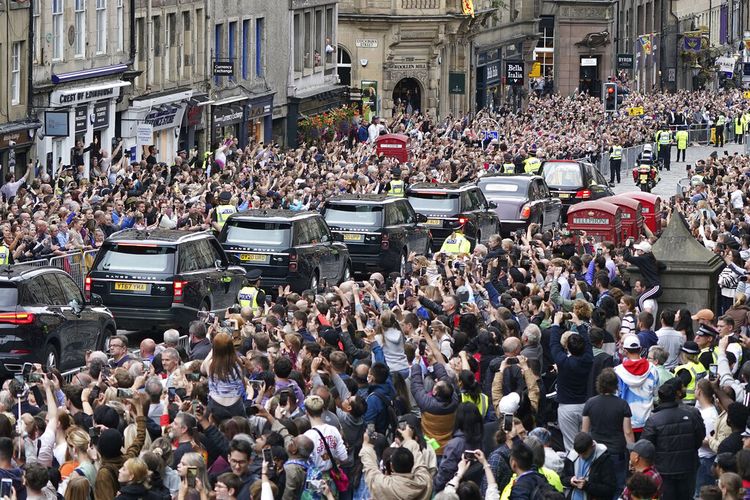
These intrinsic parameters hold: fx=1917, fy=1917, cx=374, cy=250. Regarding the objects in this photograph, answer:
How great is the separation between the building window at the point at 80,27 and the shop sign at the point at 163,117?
323 centimetres

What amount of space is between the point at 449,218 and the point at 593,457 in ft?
71.6

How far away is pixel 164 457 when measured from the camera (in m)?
12.8

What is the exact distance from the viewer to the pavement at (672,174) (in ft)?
188

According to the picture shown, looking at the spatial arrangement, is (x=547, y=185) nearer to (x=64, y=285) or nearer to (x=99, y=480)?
(x=64, y=285)

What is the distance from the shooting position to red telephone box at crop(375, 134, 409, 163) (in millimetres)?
52156

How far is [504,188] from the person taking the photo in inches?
1516

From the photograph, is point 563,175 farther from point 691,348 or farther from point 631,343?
point 631,343

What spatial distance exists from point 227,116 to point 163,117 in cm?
585

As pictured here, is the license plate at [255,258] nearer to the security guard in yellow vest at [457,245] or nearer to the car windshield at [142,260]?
the security guard in yellow vest at [457,245]

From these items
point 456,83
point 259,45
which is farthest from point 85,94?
point 456,83

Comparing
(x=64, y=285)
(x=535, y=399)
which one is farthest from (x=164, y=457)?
(x=64, y=285)

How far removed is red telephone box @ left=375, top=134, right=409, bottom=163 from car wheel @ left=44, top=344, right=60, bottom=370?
30841 mm

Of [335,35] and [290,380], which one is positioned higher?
[335,35]

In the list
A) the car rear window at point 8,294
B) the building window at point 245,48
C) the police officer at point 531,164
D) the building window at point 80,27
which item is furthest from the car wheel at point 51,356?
the building window at point 245,48
